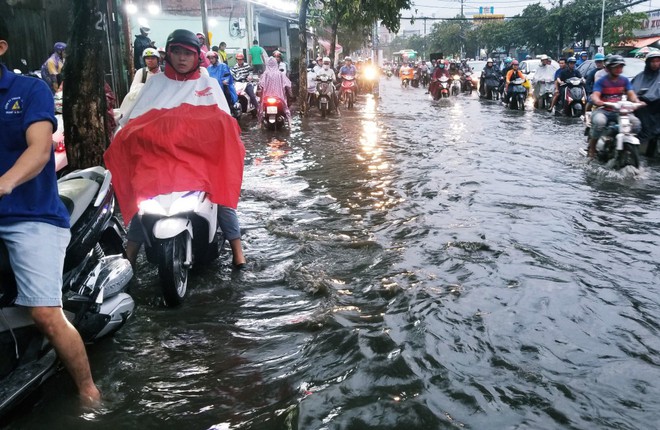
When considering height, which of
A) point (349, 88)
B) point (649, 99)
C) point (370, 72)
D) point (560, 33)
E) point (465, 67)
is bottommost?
point (649, 99)

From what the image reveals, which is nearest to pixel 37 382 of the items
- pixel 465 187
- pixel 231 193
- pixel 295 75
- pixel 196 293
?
pixel 196 293

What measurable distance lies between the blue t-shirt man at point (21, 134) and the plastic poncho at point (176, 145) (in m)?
1.44

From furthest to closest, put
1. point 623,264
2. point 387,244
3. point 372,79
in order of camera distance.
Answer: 1. point 372,79
2. point 387,244
3. point 623,264

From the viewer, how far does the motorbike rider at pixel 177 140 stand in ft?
13.7

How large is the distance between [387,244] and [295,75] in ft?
58.0

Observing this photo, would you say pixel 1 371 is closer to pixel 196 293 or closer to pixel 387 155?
pixel 196 293

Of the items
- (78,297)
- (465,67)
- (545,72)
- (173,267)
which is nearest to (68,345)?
(78,297)

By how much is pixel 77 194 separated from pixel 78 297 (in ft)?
1.96

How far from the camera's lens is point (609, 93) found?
8969 millimetres

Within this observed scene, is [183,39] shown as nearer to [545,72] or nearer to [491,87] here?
[545,72]

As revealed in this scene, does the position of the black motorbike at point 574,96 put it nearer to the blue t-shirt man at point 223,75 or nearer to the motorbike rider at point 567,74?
the motorbike rider at point 567,74

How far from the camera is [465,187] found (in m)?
7.54

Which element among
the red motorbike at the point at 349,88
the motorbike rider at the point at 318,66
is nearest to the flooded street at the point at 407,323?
the motorbike rider at the point at 318,66

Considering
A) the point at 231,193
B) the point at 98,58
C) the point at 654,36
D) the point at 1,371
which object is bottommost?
the point at 1,371
